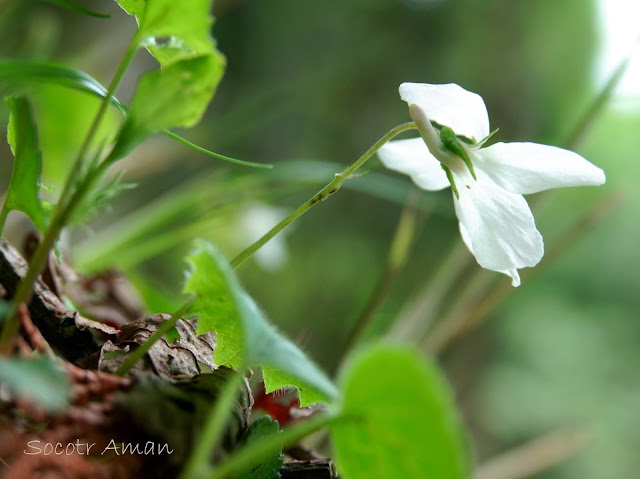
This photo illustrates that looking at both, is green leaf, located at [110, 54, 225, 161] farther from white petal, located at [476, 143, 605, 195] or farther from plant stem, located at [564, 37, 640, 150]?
plant stem, located at [564, 37, 640, 150]

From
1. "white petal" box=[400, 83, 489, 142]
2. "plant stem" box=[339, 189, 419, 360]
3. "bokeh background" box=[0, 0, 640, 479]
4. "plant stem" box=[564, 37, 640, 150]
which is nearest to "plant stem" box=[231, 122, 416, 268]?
"white petal" box=[400, 83, 489, 142]

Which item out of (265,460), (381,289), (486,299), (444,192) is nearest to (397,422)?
(265,460)

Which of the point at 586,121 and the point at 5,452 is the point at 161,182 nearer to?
the point at 586,121

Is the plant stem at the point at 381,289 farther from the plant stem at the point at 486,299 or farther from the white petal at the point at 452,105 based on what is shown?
the white petal at the point at 452,105

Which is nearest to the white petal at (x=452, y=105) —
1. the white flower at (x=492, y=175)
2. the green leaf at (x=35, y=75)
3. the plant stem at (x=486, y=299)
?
the white flower at (x=492, y=175)

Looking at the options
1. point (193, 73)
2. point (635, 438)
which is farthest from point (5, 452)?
point (635, 438)

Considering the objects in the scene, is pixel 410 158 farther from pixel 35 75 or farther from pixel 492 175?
pixel 35 75
